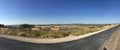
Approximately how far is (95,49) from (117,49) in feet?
6.48

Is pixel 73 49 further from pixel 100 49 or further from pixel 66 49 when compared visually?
pixel 100 49

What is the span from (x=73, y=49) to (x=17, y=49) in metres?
4.37

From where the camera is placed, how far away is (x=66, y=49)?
13758 mm

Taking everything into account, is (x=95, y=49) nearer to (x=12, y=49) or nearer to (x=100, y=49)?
(x=100, y=49)

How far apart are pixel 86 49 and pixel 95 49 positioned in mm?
810

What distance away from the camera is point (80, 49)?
13.6 meters

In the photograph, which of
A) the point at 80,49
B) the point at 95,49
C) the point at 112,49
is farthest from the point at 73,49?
the point at 112,49

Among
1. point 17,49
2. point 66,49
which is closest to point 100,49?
point 66,49

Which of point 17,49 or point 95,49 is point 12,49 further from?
point 95,49

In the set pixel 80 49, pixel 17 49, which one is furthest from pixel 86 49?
pixel 17 49

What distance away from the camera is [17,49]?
44.8ft

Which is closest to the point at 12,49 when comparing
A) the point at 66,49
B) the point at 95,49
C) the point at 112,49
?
the point at 66,49

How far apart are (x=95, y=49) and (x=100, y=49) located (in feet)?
1.30

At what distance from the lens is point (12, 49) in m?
13.7
